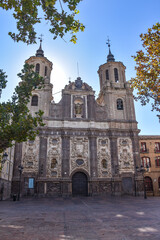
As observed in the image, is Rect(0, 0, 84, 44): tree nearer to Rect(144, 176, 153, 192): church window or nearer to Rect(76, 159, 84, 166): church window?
Rect(76, 159, 84, 166): church window

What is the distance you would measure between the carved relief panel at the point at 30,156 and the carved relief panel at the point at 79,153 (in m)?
5.20

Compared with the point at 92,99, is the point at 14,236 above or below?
below

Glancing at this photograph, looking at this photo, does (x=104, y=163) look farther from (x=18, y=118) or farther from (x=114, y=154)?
(x=18, y=118)

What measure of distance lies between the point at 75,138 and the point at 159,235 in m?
24.5

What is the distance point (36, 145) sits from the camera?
29.4 m

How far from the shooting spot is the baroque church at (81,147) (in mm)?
27953

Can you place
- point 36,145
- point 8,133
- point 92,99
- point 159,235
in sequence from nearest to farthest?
point 159,235 → point 8,133 → point 36,145 → point 92,99

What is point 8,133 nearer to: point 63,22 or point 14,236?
point 14,236

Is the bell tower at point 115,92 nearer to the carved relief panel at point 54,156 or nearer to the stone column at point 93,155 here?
the stone column at point 93,155

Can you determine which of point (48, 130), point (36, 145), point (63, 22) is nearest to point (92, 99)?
point (48, 130)

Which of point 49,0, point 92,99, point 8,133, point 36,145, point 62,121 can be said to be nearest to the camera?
point 49,0

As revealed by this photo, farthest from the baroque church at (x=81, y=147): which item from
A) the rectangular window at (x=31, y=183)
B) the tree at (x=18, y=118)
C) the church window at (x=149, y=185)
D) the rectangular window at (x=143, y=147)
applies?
the tree at (x=18, y=118)

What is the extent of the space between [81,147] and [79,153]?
3.26 feet

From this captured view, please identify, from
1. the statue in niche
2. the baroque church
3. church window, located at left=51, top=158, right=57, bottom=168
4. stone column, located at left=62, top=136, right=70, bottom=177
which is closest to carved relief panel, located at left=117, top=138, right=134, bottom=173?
the baroque church
